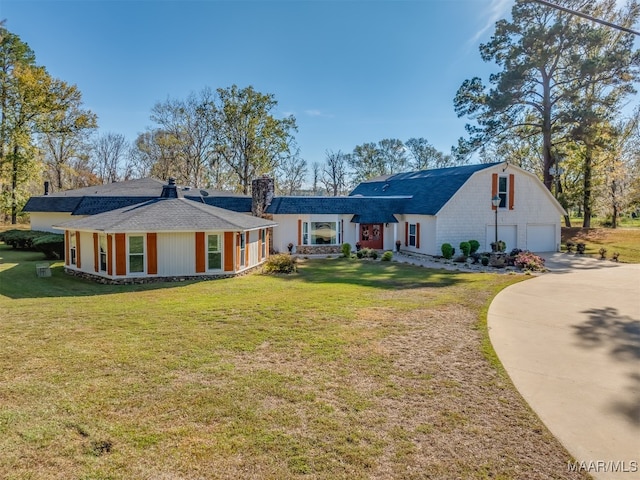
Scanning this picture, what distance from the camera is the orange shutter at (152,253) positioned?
45.6 feet

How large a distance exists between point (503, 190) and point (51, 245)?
2549 centimetres

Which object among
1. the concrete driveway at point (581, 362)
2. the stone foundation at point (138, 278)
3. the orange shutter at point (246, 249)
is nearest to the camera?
the concrete driveway at point (581, 362)

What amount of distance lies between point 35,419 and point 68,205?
24.6m

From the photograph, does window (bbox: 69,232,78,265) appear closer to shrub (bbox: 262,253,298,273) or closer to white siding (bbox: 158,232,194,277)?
white siding (bbox: 158,232,194,277)

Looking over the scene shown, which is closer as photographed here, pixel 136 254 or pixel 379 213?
pixel 136 254

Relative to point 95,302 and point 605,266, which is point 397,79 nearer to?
point 605,266

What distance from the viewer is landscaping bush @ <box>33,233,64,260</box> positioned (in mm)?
19125

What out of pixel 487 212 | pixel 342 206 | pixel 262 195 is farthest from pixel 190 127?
pixel 487 212

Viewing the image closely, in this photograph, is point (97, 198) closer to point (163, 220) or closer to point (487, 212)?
point (163, 220)

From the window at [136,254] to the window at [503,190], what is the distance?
19.3m

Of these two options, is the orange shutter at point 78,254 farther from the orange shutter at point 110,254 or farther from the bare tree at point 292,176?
the bare tree at point 292,176

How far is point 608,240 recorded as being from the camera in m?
25.6

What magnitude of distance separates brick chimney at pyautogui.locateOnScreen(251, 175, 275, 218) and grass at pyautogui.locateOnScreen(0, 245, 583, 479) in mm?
13659

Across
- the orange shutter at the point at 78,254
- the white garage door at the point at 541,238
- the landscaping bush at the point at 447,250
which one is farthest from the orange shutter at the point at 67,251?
the white garage door at the point at 541,238
